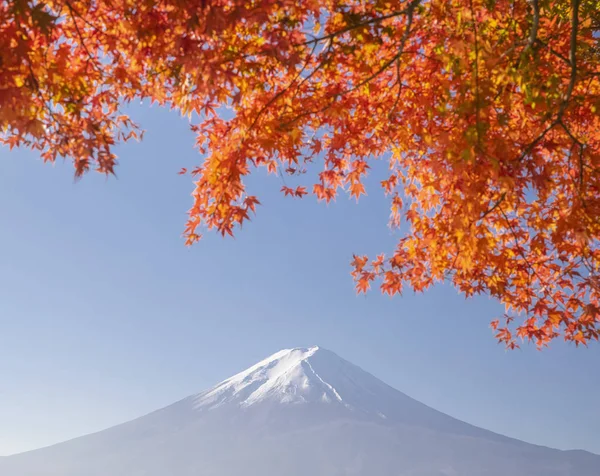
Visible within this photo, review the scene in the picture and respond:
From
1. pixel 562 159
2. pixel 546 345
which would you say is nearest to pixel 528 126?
pixel 562 159

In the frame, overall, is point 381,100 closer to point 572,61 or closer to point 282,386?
point 572,61

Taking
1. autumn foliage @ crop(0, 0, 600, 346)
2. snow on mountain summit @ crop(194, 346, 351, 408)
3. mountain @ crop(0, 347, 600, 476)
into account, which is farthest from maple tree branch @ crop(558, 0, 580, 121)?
snow on mountain summit @ crop(194, 346, 351, 408)

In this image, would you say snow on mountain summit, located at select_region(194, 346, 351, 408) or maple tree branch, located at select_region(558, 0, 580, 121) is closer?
maple tree branch, located at select_region(558, 0, 580, 121)

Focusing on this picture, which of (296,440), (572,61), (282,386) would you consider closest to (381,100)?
(572,61)

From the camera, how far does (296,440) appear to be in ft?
568

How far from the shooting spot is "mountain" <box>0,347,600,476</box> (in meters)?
168

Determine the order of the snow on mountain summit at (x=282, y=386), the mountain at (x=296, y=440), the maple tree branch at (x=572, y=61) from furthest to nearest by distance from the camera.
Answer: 1. the snow on mountain summit at (x=282, y=386)
2. the mountain at (x=296, y=440)
3. the maple tree branch at (x=572, y=61)

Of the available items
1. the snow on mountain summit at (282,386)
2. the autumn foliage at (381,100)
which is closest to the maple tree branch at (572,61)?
the autumn foliage at (381,100)

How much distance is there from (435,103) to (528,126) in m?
0.94

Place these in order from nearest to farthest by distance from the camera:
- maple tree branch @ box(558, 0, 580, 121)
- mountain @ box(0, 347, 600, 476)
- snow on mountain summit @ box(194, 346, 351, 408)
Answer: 1. maple tree branch @ box(558, 0, 580, 121)
2. mountain @ box(0, 347, 600, 476)
3. snow on mountain summit @ box(194, 346, 351, 408)

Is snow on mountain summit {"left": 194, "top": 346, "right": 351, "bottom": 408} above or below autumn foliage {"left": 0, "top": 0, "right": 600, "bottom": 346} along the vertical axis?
above

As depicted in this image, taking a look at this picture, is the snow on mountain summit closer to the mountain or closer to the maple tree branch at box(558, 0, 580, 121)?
the mountain

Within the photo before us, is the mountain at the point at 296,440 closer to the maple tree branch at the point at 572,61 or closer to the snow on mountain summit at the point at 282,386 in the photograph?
the snow on mountain summit at the point at 282,386

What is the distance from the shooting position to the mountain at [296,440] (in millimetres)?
168000
